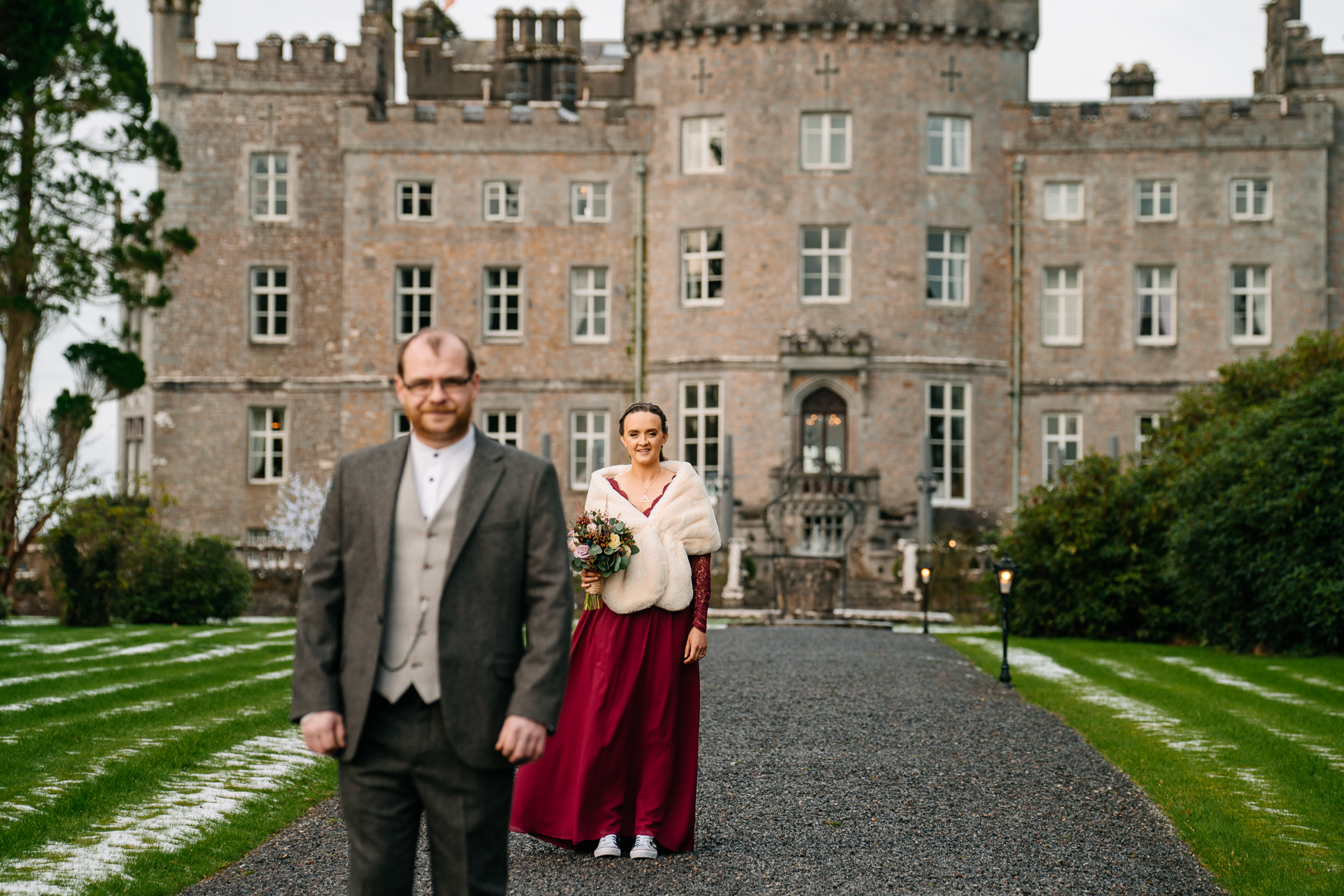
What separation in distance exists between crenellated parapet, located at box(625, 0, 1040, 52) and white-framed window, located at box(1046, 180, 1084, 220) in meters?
→ 3.29

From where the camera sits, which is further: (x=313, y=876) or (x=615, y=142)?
(x=615, y=142)

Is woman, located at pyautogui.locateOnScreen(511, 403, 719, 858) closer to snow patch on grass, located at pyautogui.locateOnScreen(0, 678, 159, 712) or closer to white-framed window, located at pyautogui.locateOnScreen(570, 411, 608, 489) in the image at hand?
snow patch on grass, located at pyautogui.locateOnScreen(0, 678, 159, 712)

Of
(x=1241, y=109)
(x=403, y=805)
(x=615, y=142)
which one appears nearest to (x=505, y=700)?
(x=403, y=805)

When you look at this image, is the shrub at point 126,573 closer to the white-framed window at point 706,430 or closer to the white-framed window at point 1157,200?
the white-framed window at point 706,430

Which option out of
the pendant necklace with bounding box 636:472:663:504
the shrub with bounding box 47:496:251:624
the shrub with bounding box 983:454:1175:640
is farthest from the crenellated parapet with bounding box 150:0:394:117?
the pendant necklace with bounding box 636:472:663:504

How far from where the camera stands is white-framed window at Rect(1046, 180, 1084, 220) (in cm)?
3334

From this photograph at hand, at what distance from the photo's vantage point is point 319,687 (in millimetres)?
4312

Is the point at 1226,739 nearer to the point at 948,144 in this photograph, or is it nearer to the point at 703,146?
the point at 948,144

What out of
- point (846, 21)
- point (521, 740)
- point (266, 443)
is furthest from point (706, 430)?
point (521, 740)

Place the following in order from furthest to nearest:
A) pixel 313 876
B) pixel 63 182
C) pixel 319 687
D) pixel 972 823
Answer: pixel 63 182, pixel 972 823, pixel 313 876, pixel 319 687

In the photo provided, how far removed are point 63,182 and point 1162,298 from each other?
22845 millimetres

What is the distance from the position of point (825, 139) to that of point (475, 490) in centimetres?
2932

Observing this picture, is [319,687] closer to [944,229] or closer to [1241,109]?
[944,229]

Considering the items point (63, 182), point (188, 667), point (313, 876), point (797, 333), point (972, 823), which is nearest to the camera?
point (313, 876)
